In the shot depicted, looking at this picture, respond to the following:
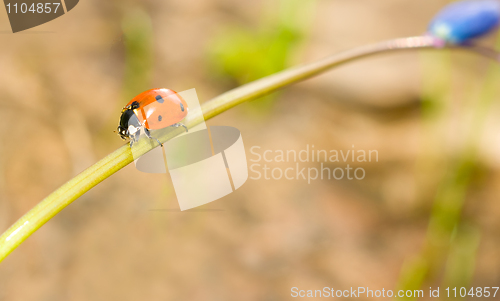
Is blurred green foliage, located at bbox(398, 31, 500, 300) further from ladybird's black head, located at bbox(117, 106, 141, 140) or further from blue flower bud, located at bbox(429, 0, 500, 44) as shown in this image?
ladybird's black head, located at bbox(117, 106, 141, 140)

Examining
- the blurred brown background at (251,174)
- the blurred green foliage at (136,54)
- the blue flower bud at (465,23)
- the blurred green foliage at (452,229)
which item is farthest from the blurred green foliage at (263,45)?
the blue flower bud at (465,23)

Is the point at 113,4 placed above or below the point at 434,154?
above

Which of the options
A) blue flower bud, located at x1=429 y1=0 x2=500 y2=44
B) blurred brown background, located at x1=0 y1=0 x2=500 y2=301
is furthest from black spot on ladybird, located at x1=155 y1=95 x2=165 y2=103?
blurred brown background, located at x1=0 y1=0 x2=500 y2=301

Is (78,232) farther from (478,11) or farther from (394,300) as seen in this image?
(478,11)

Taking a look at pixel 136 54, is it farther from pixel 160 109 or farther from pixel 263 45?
pixel 160 109

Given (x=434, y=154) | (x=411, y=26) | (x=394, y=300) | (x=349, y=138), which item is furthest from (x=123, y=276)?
(x=411, y=26)

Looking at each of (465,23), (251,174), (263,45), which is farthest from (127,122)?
(263,45)

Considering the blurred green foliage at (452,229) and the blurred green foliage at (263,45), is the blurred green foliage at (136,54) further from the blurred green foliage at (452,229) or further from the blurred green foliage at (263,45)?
the blurred green foliage at (452,229)
